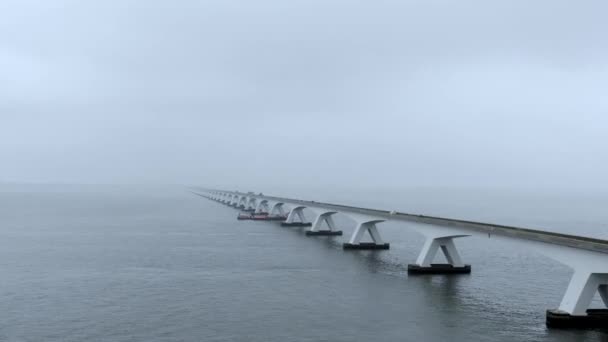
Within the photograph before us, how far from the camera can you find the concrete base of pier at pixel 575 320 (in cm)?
4575

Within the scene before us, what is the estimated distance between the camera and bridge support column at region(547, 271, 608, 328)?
4566 cm

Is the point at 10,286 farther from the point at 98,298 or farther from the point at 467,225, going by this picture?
the point at 467,225

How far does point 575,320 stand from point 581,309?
1032mm

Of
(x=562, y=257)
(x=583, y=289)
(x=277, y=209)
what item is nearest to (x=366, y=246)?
(x=562, y=257)

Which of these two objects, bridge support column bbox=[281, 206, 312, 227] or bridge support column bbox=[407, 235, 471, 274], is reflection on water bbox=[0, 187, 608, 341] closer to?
bridge support column bbox=[407, 235, 471, 274]

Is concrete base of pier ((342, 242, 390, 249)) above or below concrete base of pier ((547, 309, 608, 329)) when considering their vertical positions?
above

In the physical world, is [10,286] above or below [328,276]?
below

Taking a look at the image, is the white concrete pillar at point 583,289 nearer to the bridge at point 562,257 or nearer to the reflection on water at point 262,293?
the bridge at point 562,257

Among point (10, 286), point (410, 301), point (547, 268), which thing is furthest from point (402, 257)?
point (10, 286)

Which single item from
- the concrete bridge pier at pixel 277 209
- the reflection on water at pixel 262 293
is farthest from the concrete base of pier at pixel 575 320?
the concrete bridge pier at pixel 277 209

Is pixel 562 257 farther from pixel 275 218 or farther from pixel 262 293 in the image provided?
pixel 275 218

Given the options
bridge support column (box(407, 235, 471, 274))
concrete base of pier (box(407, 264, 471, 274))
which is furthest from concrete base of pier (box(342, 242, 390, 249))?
concrete base of pier (box(407, 264, 471, 274))

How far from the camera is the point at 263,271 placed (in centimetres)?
7369

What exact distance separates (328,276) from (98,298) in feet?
89.7
